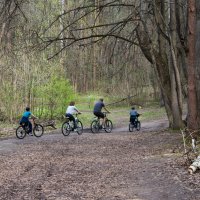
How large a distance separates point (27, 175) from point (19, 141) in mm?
8996

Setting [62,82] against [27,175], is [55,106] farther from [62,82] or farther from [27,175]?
[27,175]

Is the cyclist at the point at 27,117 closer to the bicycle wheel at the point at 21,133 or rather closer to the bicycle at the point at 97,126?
the bicycle wheel at the point at 21,133

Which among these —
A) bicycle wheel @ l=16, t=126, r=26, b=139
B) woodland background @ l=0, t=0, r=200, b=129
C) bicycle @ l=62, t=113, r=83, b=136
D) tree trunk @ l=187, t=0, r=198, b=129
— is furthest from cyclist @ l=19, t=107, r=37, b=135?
tree trunk @ l=187, t=0, r=198, b=129

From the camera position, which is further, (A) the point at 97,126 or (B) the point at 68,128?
(A) the point at 97,126

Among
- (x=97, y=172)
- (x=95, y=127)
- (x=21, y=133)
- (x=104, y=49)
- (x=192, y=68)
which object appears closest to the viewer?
(x=97, y=172)

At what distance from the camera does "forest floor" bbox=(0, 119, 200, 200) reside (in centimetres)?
876

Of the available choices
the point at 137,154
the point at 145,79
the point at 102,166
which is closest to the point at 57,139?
the point at 137,154

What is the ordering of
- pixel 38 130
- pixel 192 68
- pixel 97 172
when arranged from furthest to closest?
pixel 38 130, pixel 192 68, pixel 97 172

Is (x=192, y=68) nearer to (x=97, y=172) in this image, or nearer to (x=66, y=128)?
(x=97, y=172)

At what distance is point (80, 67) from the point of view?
1978 inches

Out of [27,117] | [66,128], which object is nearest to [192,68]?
[66,128]

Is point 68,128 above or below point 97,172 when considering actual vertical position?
above

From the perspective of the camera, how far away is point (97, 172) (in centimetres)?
1123

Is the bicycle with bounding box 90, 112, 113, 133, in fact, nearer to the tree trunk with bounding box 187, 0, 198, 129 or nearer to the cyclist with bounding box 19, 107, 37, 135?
the cyclist with bounding box 19, 107, 37, 135
